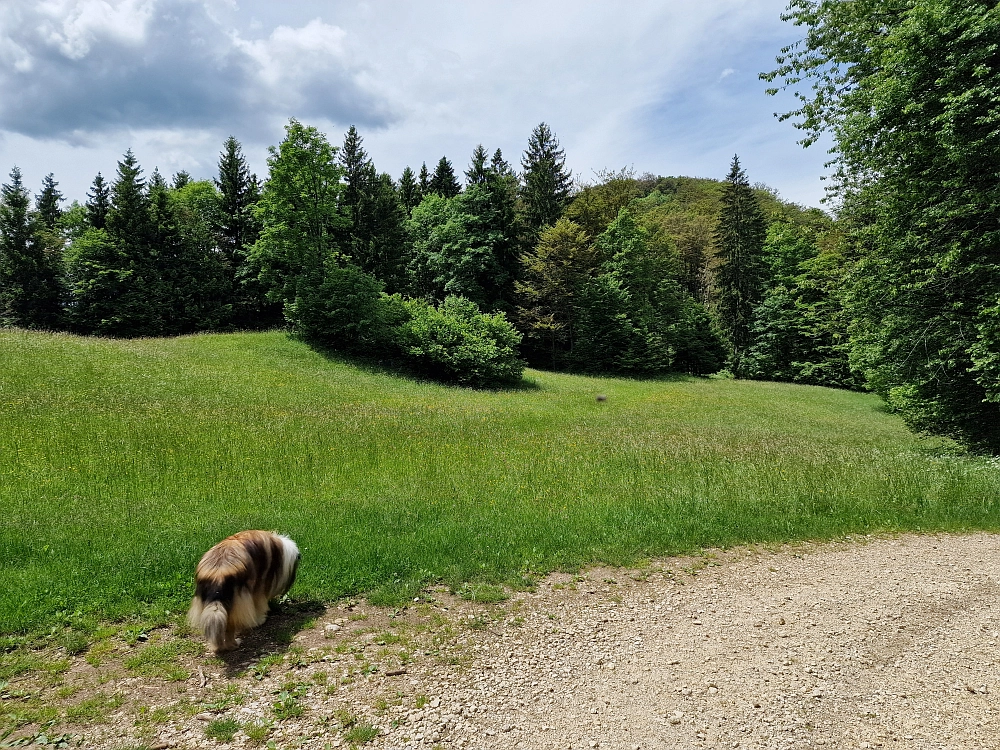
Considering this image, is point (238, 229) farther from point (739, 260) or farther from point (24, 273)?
point (739, 260)

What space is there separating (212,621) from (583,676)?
3217 millimetres

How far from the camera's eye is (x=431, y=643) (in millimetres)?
4777

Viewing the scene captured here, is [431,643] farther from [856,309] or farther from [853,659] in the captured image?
[856,309]

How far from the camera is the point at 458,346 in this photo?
97.2ft

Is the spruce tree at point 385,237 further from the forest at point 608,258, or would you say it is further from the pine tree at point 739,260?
the pine tree at point 739,260

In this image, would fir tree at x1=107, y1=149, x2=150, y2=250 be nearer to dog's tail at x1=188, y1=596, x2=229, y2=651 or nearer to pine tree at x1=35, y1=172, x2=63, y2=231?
pine tree at x1=35, y1=172, x2=63, y2=231

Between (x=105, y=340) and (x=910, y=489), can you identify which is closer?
(x=910, y=489)

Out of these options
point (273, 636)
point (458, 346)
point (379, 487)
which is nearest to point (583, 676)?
point (273, 636)

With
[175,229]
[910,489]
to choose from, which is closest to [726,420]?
[910,489]

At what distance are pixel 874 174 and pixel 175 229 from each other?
46952 mm

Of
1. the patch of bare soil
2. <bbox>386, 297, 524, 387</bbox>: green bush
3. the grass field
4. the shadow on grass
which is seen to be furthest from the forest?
the shadow on grass

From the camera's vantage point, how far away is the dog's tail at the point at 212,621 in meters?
Result: 4.29

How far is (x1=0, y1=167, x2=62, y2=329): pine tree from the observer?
39375 mm

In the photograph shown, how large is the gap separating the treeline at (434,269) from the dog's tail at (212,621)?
985 inches
